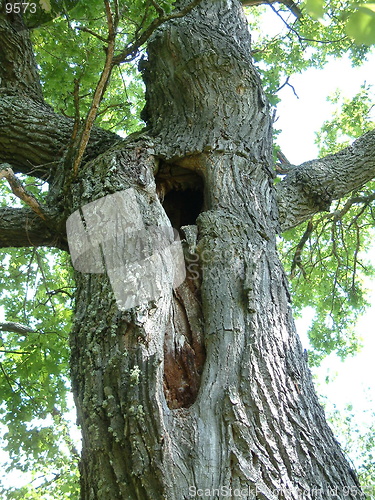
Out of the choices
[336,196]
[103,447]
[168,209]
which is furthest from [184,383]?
[336,196]

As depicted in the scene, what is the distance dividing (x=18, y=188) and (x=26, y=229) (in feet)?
2.14

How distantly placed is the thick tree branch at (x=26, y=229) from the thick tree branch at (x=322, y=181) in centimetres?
169

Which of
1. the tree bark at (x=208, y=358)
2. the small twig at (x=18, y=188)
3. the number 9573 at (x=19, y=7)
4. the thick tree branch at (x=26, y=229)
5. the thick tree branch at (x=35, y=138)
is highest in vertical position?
the number 9573 at (x=19, y=7)

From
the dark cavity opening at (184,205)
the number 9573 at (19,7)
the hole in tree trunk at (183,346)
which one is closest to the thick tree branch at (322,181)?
Answer: the dark cavity opening at (184,205)

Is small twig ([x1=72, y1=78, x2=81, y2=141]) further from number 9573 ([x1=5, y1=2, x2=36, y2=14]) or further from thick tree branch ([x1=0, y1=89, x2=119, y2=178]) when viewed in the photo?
number 9573 ([x1=5, y1=2, x2=36, y2=14])

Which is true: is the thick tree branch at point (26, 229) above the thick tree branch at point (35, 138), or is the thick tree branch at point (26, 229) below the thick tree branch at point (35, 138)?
below

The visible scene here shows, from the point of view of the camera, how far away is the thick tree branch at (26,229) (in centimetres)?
367

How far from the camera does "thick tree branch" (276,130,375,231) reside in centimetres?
397

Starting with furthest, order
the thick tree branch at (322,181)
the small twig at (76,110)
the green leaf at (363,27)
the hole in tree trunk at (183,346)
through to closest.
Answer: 1. the thick tree branch at (322,181)
2. the small twig at (76,110)
3. the hole in tree trunk at (183,346)
4. the green leaf at (363,27)

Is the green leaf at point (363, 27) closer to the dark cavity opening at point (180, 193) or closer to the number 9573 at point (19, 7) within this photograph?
the dark cavity opening at point (180, 193)

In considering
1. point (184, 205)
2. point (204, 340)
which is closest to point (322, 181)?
point (184, 205)

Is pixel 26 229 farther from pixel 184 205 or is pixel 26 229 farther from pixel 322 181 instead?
pixel 322 181

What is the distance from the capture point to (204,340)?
2.62 meters

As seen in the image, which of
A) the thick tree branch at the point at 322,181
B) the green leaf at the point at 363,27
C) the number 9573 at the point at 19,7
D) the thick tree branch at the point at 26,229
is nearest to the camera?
the green leaf at the point at 363,27
